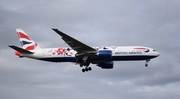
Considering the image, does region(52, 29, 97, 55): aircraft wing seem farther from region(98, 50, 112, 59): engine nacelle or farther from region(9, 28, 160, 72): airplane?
region(98, 50, 112, 59): engine nacelle

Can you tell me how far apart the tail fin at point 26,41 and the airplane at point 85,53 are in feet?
2.12

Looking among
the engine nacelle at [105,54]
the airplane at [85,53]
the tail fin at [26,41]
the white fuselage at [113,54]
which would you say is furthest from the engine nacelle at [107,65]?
the tail fin at [26,41]

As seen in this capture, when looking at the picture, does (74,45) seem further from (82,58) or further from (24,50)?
(24,50)

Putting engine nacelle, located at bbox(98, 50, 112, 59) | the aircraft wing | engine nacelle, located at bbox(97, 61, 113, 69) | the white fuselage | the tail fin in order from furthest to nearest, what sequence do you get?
engine nacelle, located at bbox(97, 61, 113, 69), the tail fin, the white fuselage, engine nacelle, located at bbox(98, 50, 112, 59), the aircraft wing

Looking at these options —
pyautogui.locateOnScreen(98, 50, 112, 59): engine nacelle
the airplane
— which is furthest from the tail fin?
pyautogui.locateOnScreen(98, 50, 112, 59): engine nacelle

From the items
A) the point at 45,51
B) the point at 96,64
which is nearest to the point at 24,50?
the point at 45,51

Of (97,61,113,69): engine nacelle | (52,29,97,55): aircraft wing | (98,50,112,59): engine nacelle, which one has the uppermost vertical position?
(52,29,97,55): aircraft wing

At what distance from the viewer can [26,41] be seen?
7062cm

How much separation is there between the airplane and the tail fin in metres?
0.65

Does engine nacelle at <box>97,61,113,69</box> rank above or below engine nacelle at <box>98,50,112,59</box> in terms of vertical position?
below

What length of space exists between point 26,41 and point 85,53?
12281 millimetres

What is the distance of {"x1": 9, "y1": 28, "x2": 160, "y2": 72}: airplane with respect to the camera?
6312 cm

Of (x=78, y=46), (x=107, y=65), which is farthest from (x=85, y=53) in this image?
(x=107, y=65)

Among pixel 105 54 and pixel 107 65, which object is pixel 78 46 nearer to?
pixel 105 54
